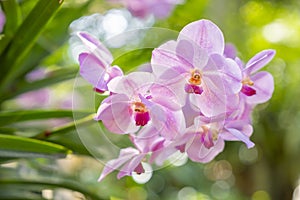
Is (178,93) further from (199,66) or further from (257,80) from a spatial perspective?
(257,80)

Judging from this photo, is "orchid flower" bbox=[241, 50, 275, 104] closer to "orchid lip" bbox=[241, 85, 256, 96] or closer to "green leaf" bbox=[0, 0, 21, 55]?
"orchid lip" bbox=[241, 85, 256, 96]

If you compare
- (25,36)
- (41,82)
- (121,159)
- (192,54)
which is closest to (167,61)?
(192,54)

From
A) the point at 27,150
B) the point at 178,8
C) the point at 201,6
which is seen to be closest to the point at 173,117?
the point at 27,150

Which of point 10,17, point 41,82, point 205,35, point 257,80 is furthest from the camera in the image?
point 41,82

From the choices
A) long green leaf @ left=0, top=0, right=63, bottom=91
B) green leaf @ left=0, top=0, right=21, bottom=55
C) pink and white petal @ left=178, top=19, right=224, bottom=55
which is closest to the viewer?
pink and white petal @ left=178, top=19, right=224, bottom=55

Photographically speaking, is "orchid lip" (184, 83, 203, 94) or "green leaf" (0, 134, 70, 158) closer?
"orchid lip" (184, 83, 203, 94)

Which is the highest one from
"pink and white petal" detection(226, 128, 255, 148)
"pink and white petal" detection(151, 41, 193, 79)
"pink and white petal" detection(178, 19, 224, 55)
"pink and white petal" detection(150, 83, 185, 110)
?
"pink and white petal" detection(178, 19, 224, 55)

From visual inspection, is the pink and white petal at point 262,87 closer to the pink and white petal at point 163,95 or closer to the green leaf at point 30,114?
the pink and white petal at point 163,95

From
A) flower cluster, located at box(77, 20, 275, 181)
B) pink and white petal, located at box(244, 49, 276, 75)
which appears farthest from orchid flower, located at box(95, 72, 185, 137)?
pink and white petal, located at box(244, 49, 276, 75)
